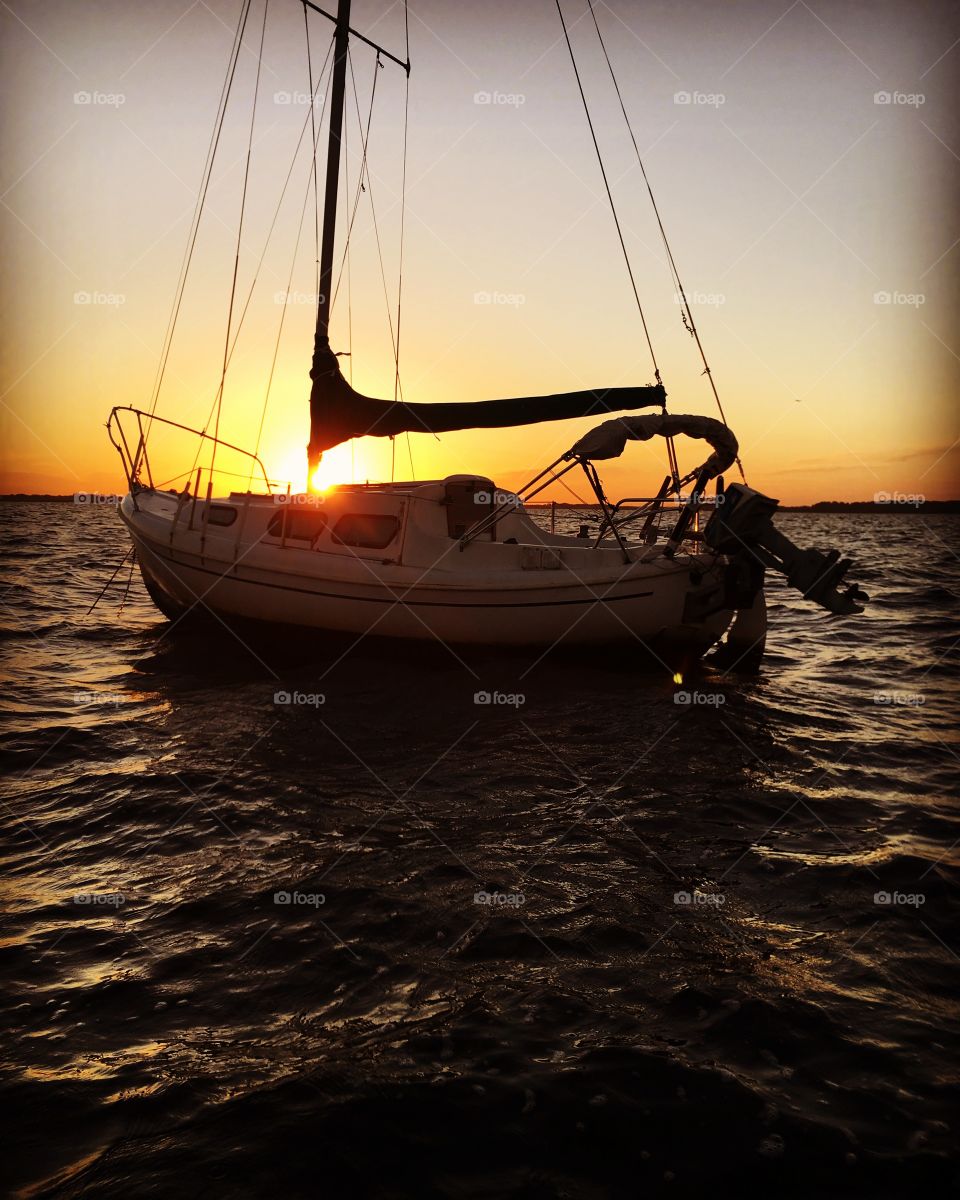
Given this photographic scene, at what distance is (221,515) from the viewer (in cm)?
1277

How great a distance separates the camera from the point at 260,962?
13.7ft

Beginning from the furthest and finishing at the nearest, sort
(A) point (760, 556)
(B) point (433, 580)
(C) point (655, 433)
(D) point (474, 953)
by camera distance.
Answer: (B) point (433, 580) < (C) point (655, 433) < (A) point (760, 556) < (D) point (474, 953)

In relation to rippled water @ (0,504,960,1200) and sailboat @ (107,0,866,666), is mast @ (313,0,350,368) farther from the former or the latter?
rippled water @ (0,504,960,1200)

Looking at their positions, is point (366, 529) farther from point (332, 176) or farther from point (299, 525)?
point (332, 176)

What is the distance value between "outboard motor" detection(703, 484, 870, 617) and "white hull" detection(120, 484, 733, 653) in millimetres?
437

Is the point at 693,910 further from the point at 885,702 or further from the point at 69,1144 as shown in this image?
the point at 885,702

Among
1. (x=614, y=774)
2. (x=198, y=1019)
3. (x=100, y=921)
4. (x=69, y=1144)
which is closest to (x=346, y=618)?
(x=614, y=774)

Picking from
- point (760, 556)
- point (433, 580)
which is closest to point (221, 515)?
point (433, 580)

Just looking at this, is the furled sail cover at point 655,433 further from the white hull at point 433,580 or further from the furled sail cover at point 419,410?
the white hull at point 433,580

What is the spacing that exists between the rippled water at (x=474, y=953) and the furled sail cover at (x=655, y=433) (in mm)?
3823

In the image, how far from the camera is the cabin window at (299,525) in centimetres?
1184

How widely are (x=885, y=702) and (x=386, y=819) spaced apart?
298 inches

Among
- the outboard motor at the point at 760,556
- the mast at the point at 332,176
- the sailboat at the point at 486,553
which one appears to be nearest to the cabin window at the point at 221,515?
the sailboat at the point at 486,553

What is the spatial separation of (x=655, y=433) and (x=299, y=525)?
5649 mm
